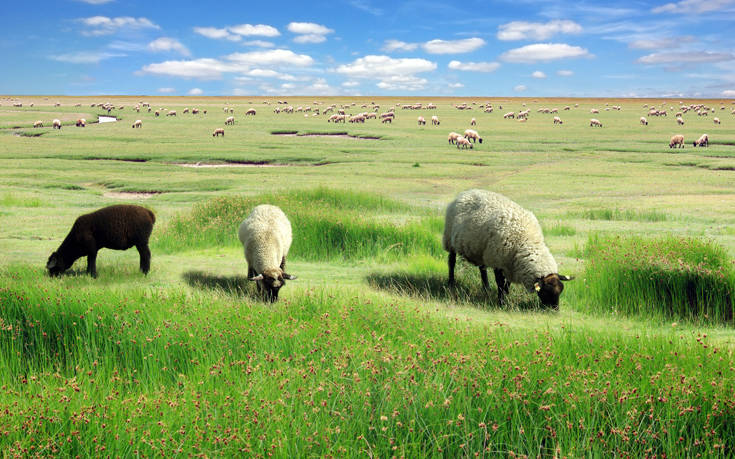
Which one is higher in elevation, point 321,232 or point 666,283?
point 321,232

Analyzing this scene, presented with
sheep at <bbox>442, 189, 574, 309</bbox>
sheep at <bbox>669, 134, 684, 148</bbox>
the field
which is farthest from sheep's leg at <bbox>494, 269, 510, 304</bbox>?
sheep at <bbox>669, 134, 684, 148</bbox>

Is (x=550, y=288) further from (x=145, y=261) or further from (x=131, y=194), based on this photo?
(x=131, y=194)

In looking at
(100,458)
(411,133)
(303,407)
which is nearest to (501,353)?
(303,407)

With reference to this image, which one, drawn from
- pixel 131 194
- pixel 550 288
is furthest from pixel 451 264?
pixel 131 194

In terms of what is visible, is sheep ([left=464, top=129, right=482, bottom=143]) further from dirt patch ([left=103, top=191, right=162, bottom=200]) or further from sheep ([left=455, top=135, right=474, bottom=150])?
dirt patch ([left=103, top=191, right=162, bottom=200])

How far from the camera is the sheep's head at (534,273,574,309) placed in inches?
403

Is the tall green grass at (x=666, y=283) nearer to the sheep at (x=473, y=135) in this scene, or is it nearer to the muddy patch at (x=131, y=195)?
the muddy patch at (x=131, y=195)

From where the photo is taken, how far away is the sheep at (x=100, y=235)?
1167 centimetres

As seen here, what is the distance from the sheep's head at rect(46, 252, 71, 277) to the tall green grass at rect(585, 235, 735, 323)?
1087cm

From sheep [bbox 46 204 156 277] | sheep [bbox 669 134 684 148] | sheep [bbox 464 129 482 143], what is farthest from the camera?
sheep [bbox 464 129 482 143]

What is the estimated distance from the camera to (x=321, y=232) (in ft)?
51.6

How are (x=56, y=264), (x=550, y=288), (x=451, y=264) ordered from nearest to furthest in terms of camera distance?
(x=550, y=288)
(x=56, y=264)
(x=451, y=264)

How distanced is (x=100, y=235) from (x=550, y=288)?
9.21 meters

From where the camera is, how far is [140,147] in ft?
159
